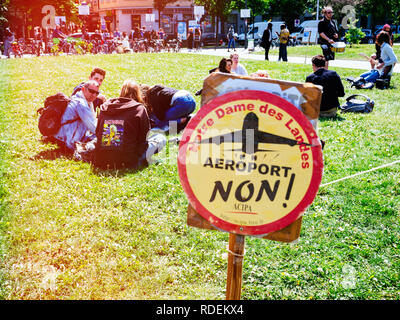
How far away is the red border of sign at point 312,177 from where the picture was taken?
1734 mm

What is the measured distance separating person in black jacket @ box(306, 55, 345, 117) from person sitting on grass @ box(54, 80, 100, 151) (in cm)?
453

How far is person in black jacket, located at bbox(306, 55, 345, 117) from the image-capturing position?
811 centimetres

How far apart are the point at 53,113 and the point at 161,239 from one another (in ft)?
11.6

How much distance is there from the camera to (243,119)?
178cm

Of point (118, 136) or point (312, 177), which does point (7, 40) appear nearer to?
point (118, 136)

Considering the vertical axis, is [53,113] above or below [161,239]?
above

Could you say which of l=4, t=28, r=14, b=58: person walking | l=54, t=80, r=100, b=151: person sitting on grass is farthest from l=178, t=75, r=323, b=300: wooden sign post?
l=4, t=28, r=14, b=58: person walking

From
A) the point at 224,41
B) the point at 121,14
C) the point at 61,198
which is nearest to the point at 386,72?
the point at 61,198

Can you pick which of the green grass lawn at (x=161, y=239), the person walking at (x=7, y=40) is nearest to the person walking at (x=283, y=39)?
the green grass lawn at (x=161, y=239)

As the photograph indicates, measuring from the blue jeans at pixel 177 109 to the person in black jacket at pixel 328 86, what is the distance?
9.34 ft

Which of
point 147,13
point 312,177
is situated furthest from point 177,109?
point 147,13

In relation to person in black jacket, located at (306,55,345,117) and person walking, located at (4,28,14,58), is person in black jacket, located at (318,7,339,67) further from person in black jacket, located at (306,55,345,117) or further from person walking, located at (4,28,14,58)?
person walking, located at (4,28,14,58)

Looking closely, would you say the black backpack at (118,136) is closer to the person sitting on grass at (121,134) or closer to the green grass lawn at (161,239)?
the person sitting on grass at (121,134)

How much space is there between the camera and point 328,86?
8164 millimetres
